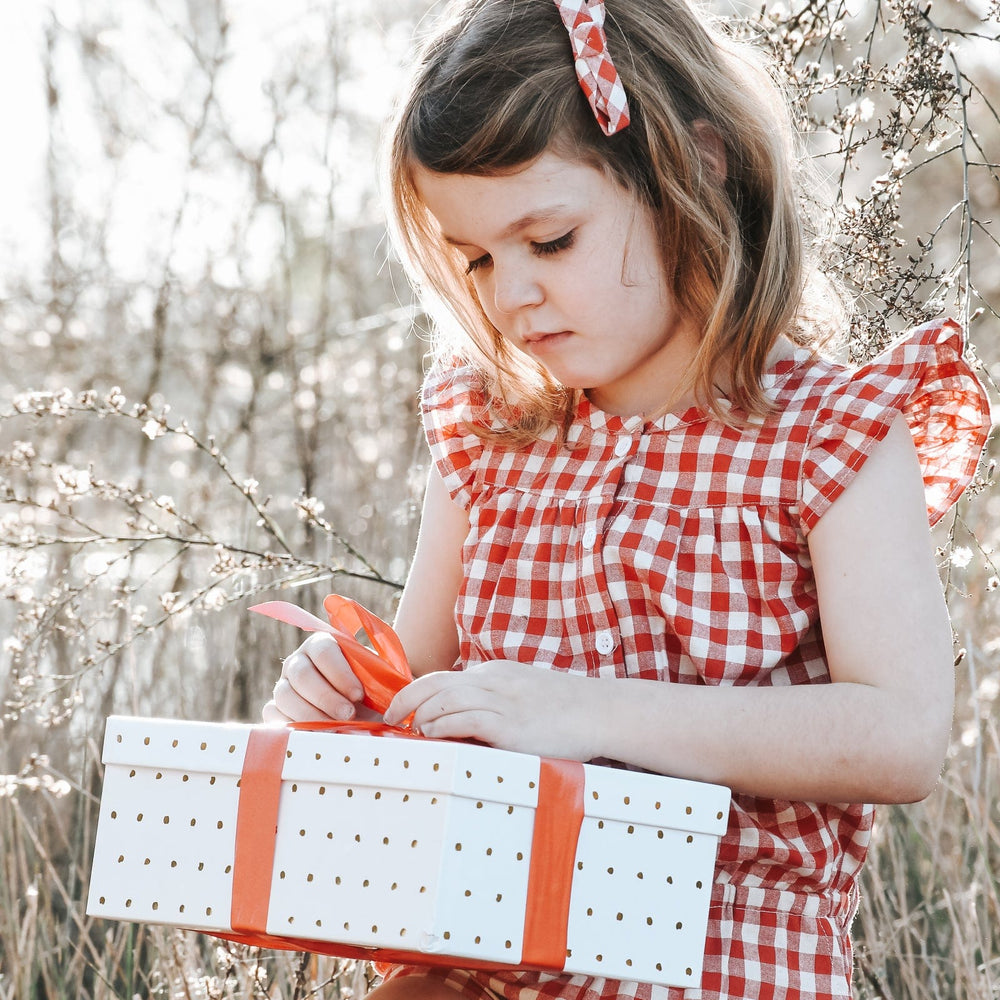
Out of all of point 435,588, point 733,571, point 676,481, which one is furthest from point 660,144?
point 435,588

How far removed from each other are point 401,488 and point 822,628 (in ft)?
6.23

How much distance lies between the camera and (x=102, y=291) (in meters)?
3.84

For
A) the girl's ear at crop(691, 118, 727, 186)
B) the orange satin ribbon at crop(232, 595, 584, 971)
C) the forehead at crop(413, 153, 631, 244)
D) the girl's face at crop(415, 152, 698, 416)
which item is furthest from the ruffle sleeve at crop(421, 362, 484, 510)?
the orange satin ribbon at crop(232, 595, 584, 971)

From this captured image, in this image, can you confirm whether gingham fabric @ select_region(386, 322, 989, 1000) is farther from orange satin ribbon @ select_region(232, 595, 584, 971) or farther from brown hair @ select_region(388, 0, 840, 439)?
orange satin ribbon @ select_region(232, 595, 584, 971)

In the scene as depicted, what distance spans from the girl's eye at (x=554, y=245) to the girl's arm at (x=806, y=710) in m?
0.44

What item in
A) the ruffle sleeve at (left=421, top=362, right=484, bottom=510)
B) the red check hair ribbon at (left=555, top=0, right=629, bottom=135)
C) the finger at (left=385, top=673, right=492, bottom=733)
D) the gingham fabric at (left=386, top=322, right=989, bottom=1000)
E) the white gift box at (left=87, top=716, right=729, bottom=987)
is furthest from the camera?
the ruffle sleeve at (left=421, top=362, right=484, bottom=510)

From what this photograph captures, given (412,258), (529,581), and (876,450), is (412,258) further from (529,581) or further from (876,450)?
(876,450)

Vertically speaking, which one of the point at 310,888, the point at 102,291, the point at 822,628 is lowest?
the point at 310,888

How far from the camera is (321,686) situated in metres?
1.28

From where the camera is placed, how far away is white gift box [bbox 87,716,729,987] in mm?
974

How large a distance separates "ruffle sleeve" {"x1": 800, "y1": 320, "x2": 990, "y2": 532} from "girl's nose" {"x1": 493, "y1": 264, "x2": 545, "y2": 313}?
325mm

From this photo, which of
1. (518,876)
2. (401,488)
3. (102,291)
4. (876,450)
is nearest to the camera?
(518,876)

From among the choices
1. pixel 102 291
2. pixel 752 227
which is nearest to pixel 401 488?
pixel 102 291

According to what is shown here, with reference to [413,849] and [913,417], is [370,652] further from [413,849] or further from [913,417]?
[913,417]
